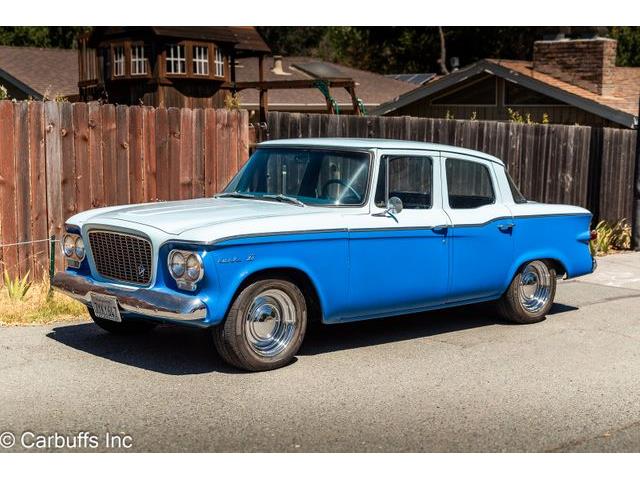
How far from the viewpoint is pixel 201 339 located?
8023mm

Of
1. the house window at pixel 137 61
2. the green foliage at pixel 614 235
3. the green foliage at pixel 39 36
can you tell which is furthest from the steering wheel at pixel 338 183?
the green foliage at pixel 39 36

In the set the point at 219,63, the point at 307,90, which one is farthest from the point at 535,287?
the point at 307,90

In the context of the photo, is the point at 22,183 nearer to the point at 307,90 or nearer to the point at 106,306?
the point at 106,306

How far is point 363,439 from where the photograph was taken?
5.43m

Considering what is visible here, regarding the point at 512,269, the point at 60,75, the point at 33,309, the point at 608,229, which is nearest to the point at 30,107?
the point at 33,309

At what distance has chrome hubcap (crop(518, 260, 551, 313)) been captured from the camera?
9.06m

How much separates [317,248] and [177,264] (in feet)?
3.70

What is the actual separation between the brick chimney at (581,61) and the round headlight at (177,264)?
1635 centimetres

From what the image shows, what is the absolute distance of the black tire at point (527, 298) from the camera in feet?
29.2

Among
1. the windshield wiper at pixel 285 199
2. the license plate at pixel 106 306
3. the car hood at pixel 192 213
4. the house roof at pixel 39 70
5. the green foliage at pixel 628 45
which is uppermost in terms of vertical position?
the green foliage at pixel 628 45

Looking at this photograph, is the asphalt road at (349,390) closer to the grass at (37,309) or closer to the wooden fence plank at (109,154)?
the grass at (37,309)

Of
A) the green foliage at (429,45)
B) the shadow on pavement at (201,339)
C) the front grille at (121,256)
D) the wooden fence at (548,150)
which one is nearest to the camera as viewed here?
the front grille at (121,256)

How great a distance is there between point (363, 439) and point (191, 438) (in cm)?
100

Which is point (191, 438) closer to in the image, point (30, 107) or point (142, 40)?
point (30, 107)
